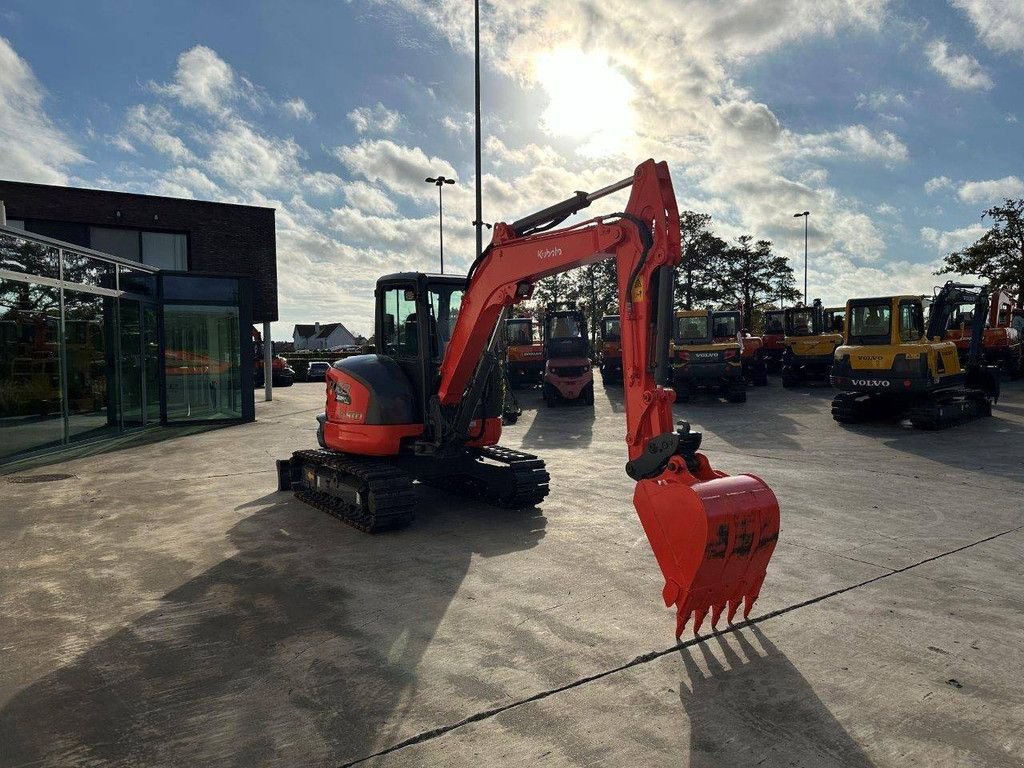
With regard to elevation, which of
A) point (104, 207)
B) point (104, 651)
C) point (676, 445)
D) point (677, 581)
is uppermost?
point (104, 207)

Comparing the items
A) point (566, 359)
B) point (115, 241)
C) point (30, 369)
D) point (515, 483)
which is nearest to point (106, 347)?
point (30, 369)

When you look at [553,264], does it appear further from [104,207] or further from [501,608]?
[104,207]

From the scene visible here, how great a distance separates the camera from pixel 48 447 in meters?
13.2

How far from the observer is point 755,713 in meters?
3.49

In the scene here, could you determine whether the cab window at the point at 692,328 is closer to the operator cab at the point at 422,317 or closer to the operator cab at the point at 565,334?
the operator cab at the point at 565,334

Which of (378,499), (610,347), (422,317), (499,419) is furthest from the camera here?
(610,347)

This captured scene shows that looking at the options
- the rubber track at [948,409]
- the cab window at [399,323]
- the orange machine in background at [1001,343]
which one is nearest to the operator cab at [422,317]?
the cab window at [399,323]

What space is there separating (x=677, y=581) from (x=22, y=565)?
5683 millimetres

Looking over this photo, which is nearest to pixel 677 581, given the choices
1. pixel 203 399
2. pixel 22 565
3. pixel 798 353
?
pixel 22 565

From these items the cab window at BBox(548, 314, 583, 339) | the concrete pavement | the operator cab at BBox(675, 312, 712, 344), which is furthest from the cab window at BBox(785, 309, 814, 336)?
the concrete pavement

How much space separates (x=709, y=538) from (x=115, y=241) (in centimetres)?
2622

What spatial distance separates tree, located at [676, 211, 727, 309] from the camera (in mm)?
42500

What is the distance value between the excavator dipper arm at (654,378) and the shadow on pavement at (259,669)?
1.71 m

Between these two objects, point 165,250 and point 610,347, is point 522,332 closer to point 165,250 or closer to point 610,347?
point 610,347
